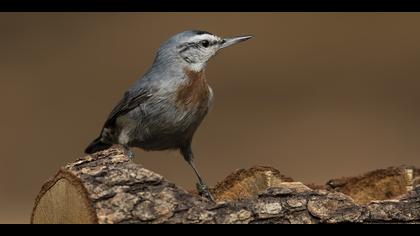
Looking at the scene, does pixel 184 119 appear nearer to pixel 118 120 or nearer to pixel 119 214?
pixel 118 120

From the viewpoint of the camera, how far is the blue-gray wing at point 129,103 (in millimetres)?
4711

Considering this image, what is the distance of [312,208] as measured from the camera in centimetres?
308

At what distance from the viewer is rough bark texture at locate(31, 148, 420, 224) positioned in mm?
2869

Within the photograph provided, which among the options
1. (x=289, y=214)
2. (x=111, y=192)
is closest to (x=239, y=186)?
(x=289, y=214)

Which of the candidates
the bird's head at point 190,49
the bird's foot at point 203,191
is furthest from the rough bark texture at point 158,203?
the bird's head at point 190,49

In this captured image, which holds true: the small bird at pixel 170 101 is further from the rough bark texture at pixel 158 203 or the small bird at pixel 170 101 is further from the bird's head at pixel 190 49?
the rough bark texture at pixel 158 203

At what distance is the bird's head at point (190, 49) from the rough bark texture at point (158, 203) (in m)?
1.81

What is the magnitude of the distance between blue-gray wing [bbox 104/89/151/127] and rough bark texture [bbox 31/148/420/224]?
1.57 m

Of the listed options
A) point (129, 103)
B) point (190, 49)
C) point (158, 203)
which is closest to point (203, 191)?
point (158, 203)

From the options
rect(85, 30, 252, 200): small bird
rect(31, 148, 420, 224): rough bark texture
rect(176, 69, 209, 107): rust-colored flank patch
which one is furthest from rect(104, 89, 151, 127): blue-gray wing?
rect(31, 148, 420, 224): rough bark texture

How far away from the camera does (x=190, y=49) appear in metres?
4.94

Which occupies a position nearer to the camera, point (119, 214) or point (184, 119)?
point (119, 214)

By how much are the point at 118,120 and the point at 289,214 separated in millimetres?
2019

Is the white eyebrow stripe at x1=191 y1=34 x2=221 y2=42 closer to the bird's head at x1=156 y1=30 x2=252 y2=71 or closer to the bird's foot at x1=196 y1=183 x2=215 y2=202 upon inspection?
the bird's head at x1=156 y1=30 x2=252 y2=71
